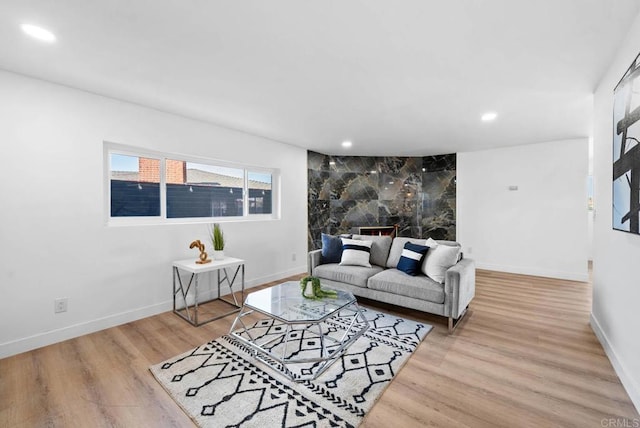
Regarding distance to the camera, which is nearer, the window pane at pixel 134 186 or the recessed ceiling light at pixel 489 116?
the window pane at pixel 134 186

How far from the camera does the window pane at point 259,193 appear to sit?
4367 millimetres

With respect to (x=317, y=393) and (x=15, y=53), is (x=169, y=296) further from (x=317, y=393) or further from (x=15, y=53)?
(x=15, y=53)

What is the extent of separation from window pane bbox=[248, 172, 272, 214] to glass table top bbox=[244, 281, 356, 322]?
6.35 ft

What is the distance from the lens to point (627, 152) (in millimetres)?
1747

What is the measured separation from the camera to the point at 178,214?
11.5ft

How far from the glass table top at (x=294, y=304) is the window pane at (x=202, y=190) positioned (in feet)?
5.45

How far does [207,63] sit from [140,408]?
2.42m

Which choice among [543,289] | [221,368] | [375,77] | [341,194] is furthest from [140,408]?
[543,289]

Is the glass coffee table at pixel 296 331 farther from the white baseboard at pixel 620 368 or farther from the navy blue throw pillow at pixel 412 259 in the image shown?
the white baseboard at pixel 620 368

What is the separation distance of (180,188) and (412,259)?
3.00 metres

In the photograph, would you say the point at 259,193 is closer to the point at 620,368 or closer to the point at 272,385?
the point at 272,385

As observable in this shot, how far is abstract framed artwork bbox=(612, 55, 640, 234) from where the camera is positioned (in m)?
1.61

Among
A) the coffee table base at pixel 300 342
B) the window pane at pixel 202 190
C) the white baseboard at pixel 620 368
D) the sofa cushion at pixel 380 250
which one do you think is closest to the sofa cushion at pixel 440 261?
the sofa cushion at pixel 380 250

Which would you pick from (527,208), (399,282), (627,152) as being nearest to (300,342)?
(399,282)
